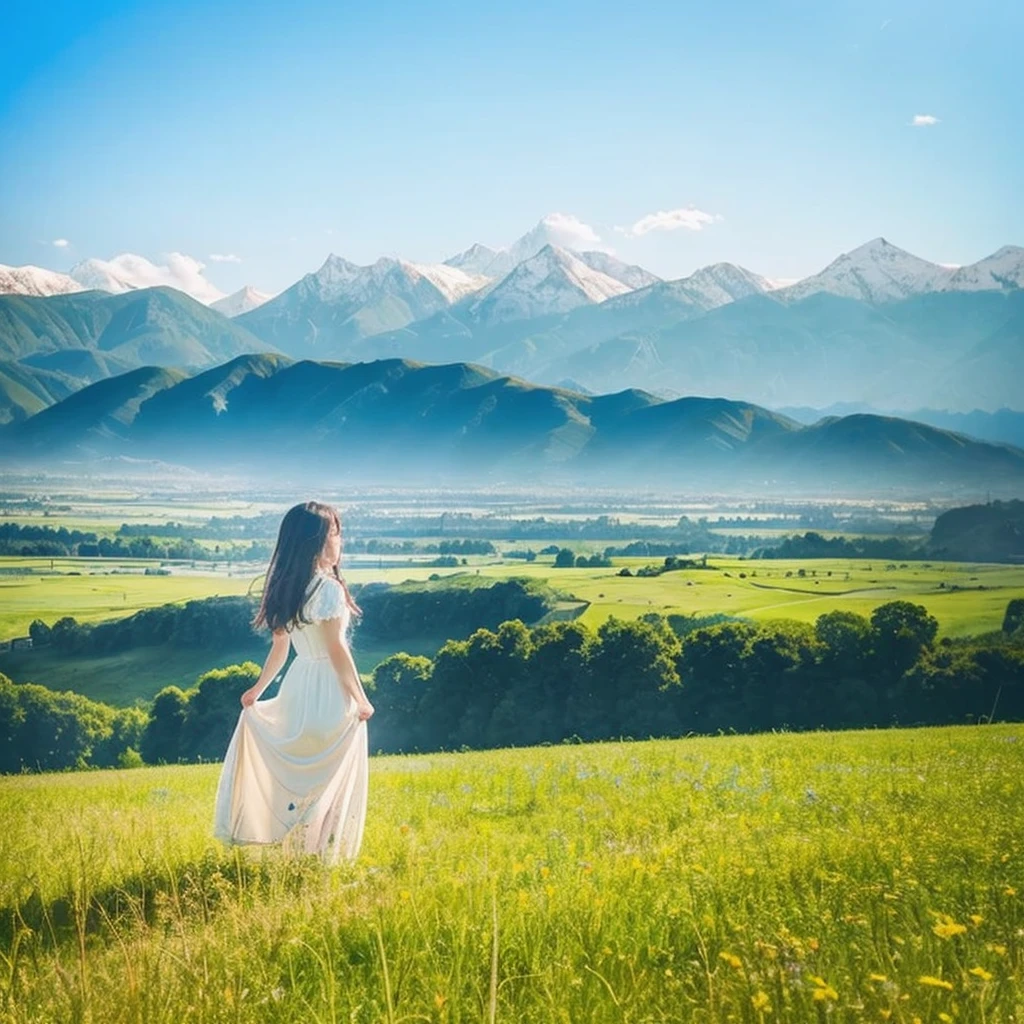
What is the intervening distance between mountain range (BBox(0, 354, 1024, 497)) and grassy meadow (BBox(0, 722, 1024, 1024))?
46.5 meters

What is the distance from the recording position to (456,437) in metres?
77.4

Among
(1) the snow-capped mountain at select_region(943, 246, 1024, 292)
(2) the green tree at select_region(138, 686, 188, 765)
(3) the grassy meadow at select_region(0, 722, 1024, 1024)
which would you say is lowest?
(2) the green tree at select_region(138, 686, 188, 765)

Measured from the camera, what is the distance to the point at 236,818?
6.37 metres

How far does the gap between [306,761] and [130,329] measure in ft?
436

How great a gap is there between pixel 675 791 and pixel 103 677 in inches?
1390

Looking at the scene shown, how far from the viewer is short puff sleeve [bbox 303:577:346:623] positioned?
6.29m

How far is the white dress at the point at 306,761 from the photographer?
629 cm

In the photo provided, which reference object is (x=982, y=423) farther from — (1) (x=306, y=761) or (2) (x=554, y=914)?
(2) (x=554, y=914)

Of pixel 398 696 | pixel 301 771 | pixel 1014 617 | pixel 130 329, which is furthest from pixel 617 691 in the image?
pixel 130 329

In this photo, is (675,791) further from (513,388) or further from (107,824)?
(513,388)

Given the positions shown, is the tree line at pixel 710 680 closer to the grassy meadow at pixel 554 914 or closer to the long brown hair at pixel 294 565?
the grassy meadow at pixel 554 914

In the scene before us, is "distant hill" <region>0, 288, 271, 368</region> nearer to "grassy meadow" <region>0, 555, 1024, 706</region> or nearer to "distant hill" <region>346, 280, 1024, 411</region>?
"distant hill" <region>346, 280, 1024, 411</region>

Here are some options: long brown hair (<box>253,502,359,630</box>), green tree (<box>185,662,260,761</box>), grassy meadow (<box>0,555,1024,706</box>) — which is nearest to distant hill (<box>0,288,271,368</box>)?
grassy meadow (<box>0,555,1024,706</box>)

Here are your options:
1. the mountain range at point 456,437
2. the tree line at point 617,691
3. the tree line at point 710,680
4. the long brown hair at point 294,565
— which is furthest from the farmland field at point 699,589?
the long brown hair at point 294,565
